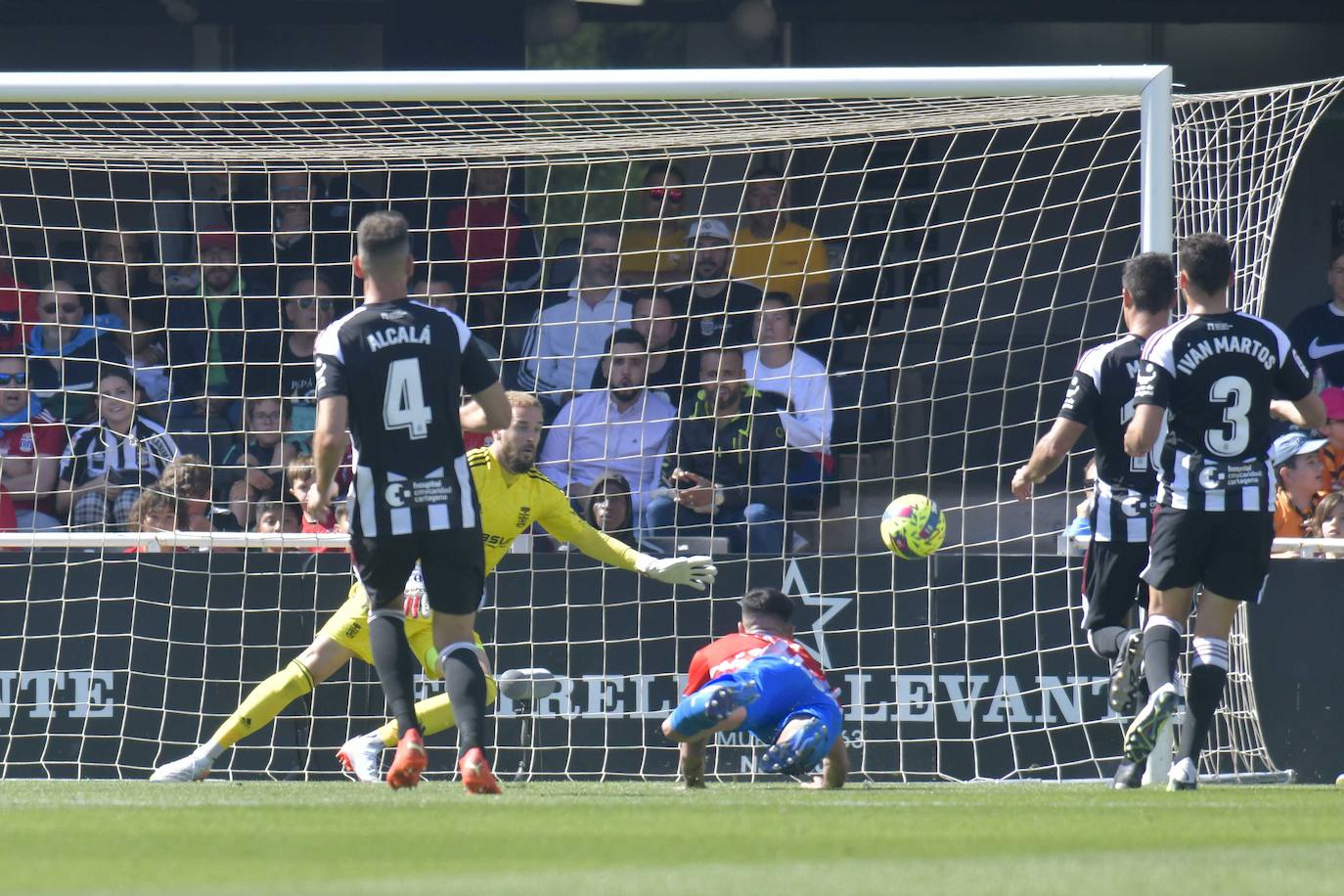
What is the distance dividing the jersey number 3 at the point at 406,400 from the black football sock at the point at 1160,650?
2666 millimetres

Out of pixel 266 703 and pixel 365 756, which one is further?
pixel 266 703

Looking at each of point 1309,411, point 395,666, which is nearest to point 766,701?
point 395,666

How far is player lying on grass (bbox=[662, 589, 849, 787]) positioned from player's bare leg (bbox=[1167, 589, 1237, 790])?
51.8 inches

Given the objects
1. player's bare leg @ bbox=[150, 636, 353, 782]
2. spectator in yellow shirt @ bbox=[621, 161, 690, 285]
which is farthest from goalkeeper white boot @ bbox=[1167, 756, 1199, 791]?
spectator in yellow shirt @ bbox=[621, 161, 690, 285]

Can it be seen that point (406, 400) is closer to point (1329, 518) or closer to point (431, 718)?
point (431, 718)

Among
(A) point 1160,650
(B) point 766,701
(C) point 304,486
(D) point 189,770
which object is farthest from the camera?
(C) point 304,486

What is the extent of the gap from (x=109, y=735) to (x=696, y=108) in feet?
13.8

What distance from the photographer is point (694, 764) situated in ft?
24.6

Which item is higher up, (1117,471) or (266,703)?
(1117,471)

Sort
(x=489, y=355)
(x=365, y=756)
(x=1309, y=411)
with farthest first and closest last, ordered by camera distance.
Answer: (x=489, y=355), (x=365, y=756), (x=1309, y=411)

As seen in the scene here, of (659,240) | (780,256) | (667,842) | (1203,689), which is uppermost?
(659,240)

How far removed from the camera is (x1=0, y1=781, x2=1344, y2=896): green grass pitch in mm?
4059

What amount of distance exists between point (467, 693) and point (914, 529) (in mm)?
2823

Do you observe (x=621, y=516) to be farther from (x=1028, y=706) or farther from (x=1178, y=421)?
(x=1178, y=421)
